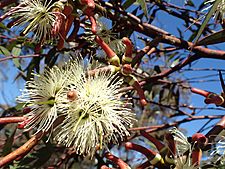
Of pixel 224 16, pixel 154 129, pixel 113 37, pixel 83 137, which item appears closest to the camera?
pixel 83 137

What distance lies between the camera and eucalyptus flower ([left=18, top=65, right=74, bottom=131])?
0.78 metres

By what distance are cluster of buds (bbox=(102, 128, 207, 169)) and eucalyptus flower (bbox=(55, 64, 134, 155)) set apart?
0.05 metres

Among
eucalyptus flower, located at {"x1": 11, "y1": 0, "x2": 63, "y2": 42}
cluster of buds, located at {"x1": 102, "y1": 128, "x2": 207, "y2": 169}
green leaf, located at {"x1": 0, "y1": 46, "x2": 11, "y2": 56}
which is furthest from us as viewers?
green leaf, located at {"x1": 0, "y1": 46, "x2": 11, "y2": 56}

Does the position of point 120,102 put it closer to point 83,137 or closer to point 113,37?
point 83,137

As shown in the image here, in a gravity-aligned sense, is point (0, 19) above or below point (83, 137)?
above

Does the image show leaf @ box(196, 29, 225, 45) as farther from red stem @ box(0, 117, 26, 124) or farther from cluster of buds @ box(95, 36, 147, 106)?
red stem @ box(0, 117, 26, 124)

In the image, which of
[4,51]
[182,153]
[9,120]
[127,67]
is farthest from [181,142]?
[4,51]

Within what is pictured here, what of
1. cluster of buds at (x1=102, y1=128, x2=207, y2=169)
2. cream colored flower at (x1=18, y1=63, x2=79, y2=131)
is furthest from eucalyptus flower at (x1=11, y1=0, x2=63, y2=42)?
cluster of buds at (x1=102, y1=128, x2=207, y2=169)

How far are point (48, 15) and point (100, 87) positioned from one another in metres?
0.18

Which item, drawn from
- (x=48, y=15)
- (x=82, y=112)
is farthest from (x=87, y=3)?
(x=82, y=112)

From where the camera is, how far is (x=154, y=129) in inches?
55.5

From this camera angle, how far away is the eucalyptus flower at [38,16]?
84 cm

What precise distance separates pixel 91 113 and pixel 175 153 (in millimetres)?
169

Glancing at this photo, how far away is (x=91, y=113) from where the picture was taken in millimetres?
791
